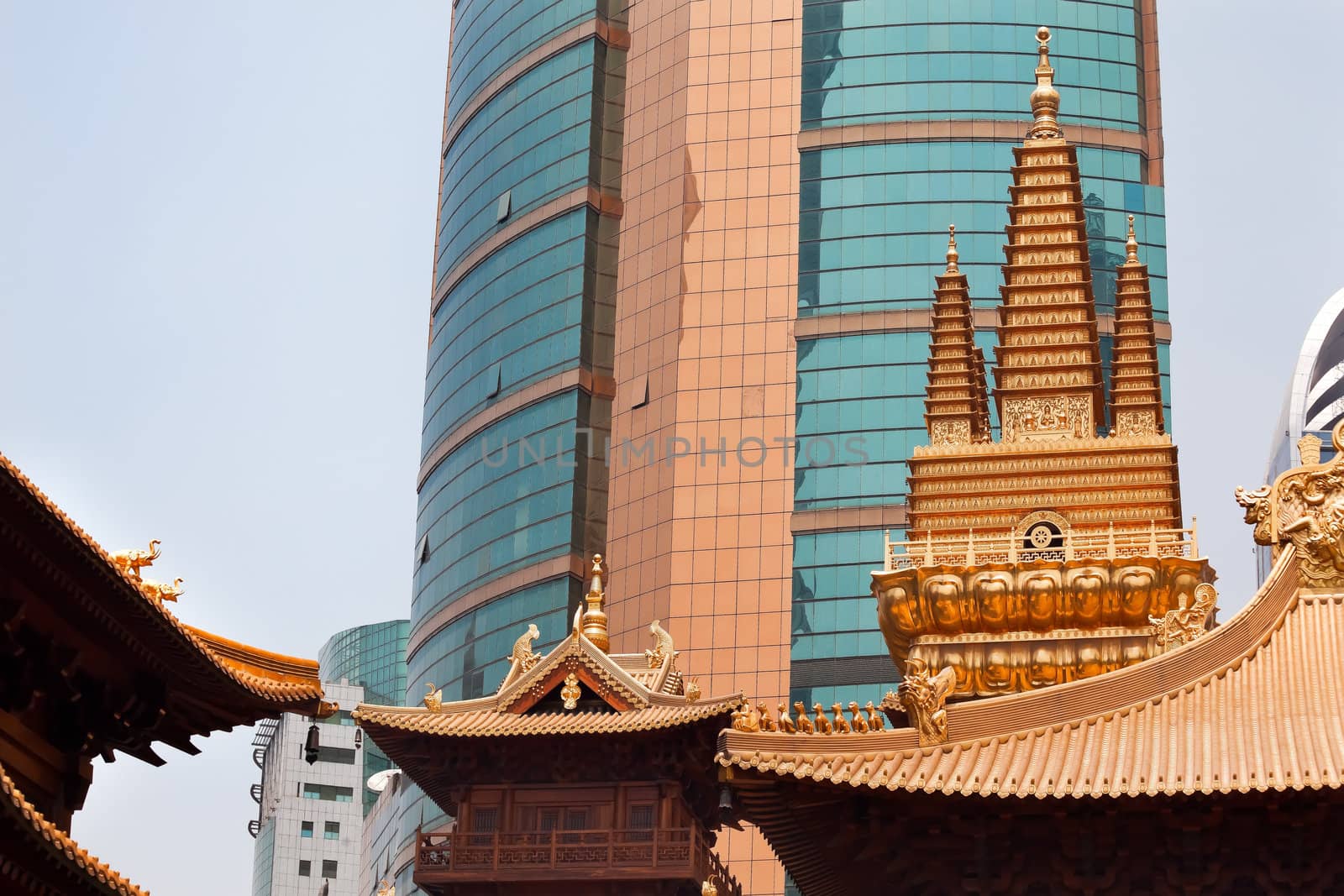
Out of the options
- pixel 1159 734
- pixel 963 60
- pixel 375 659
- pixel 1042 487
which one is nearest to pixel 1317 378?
pixel 963 60

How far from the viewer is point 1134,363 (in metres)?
48.8

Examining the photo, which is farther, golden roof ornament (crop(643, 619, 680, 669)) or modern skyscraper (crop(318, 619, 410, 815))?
modern skyscraper (crop(318, 619, 410, 815))

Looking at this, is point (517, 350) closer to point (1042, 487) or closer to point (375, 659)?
point (1042, 487)

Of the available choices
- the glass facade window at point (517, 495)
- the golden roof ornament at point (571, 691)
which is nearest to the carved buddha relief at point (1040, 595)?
the golden roof ornament at point (571, 691)

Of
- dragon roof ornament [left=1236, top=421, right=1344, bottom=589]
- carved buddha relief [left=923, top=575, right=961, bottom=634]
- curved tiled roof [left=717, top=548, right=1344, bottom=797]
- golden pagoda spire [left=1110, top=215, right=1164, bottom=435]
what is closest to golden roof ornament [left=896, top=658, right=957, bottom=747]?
curved tiled roof [left=717, top=548, right=1344, bottom=797]

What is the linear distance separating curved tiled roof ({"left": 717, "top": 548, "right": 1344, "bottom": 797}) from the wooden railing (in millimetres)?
12621

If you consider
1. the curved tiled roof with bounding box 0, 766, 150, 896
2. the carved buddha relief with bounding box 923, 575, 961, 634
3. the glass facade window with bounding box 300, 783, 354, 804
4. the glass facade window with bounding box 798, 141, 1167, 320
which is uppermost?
the glass facade window with bounding box 798, 141, 1167, 320

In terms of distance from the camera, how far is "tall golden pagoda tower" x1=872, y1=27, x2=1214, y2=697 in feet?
129

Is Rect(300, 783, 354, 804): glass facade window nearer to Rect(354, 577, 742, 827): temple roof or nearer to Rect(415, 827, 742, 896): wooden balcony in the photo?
Rect(354, 577, 742, 827): temple roof

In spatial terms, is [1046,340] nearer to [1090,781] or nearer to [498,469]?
[1090,781]

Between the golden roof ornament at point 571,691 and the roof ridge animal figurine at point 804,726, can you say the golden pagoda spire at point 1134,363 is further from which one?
the roof ridge animal figurine at point 804,726

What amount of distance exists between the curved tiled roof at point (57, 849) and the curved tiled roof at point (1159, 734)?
706cm

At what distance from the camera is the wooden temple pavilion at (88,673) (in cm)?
2530

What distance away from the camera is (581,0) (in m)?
97.7
